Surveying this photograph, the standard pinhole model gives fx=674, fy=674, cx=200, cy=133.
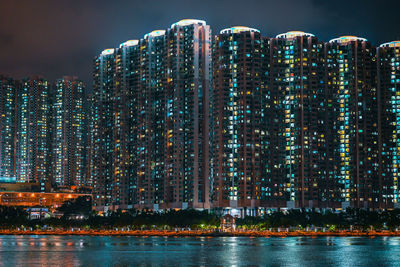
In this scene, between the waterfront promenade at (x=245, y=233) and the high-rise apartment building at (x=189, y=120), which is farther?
the high-rise apartment building at (x=189, y=120)

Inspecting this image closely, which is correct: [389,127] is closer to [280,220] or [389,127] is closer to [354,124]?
[354,124]

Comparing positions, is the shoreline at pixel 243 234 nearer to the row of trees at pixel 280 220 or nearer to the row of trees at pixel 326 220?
the row of trees at pixel 280 220

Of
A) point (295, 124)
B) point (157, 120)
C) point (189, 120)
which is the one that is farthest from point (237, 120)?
point (157, 120)

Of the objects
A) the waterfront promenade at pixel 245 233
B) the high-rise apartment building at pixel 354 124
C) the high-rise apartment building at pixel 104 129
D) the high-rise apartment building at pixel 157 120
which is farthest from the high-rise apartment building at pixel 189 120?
the high-rise apartment building at pixel 354 124

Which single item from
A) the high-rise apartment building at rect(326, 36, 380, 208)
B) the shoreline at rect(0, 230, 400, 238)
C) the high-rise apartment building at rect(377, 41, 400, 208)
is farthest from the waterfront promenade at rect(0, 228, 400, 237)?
the high-rise apartment building at rect(377, 41, 400, 208)

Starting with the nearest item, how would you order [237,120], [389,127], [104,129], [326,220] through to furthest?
[326,220]
[237,120]
[389,127]
[104,129]

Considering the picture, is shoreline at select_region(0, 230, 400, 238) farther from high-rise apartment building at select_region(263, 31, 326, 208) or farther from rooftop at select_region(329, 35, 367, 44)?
rooftop at select_region(329, 35, 367, 44)

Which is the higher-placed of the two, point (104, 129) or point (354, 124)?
point (104, 129)
